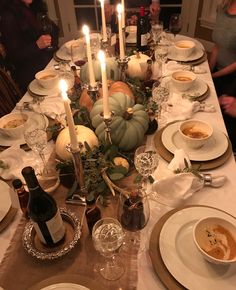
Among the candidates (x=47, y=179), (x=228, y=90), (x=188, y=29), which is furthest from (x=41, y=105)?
(x=188, y=29)

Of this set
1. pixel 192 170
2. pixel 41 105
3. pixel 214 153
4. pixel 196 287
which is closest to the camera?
pixel 196 287

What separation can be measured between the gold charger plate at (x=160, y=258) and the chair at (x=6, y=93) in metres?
1.23

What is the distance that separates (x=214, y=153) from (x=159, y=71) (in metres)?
0.71

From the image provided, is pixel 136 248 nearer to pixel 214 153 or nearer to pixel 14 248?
pixel 14 248

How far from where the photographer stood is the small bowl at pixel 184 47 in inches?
73.0

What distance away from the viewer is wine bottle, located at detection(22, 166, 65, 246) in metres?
0.81

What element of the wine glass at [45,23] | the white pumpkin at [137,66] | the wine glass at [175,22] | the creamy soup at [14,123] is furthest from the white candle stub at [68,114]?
the wine glass at [45,23]

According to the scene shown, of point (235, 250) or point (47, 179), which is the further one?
point (47, 179)

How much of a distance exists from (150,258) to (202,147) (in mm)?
509

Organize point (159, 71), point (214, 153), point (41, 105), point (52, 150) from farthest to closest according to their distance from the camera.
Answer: point (159, 71) → point (41, 105) → point (52, 150) → point (214, 153)

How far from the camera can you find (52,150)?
1.21 m

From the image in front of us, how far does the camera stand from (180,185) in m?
0.96

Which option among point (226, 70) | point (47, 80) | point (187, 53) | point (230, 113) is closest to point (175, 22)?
point (187, 53)

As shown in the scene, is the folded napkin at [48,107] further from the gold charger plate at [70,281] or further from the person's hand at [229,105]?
the person's hand at [229,105]
